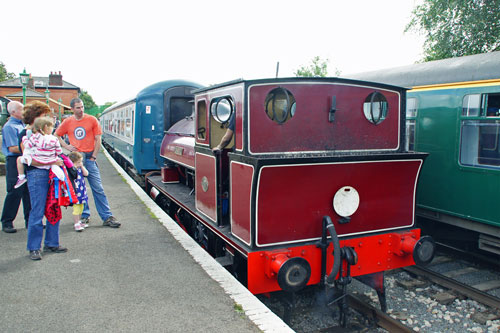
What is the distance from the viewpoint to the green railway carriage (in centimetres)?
525

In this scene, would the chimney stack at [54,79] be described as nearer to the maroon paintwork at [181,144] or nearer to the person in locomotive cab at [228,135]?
the maroon paintwork at [181,144]

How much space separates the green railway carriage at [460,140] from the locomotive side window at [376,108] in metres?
1.90

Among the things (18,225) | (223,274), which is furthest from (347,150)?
→ (18,225)

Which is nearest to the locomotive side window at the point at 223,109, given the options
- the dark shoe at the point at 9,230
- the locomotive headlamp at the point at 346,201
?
the locomotive headlamp at the point at 346,201

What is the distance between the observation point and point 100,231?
5.73 m

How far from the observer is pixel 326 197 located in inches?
154

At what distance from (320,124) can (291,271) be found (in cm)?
145

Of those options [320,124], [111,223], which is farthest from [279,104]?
[111,223]

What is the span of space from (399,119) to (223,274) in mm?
2560

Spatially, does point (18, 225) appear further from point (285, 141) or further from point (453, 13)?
point (453, 13)

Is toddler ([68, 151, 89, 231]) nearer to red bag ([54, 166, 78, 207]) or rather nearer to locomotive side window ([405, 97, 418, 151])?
red bag ([54, 166, 78, 207])

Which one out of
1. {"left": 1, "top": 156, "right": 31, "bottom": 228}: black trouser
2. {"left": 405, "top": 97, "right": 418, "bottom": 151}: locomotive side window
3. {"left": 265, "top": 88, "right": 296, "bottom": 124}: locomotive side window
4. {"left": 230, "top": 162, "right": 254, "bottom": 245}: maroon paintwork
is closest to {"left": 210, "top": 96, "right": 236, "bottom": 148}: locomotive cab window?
{"left": 265, "top": 88, "right": 296, "bottom": 124}: locomotive side window

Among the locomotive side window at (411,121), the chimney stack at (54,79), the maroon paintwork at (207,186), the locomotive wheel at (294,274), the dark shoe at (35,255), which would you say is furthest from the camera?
the chimney stack at (54,79)

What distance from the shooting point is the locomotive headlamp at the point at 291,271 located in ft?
11.5
